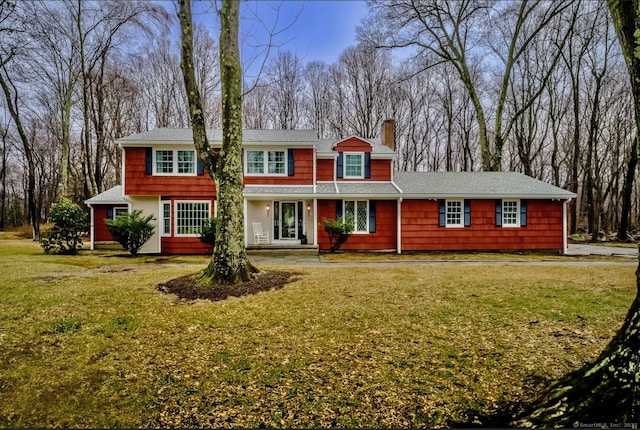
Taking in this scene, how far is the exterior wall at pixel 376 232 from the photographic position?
15172 mm

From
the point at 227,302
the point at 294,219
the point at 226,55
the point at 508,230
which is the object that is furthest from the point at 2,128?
the point at 508,230

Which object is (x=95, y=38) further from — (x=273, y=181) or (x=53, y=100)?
(x=273, y=181)

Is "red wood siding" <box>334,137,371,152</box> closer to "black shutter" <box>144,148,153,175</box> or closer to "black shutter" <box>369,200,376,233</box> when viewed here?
"black shutter" <box>369,200,376,233</box>

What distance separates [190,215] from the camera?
1530 centimetres

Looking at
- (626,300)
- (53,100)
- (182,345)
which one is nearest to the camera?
(182,345)

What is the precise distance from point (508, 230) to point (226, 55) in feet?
46.2

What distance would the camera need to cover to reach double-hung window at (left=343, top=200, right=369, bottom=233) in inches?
603

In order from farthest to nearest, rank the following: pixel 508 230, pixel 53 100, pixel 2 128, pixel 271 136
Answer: pixel 2 128 < pixel 53 100 < pixel 271 136 < pixel 508 230

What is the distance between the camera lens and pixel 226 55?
7.41 metres

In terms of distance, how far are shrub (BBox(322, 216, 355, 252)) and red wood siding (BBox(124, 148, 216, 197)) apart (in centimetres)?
564

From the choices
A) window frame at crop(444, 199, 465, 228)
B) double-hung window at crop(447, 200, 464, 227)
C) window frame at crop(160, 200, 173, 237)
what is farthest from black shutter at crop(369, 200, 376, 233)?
window frame at crop(160, 200, 173, 237)

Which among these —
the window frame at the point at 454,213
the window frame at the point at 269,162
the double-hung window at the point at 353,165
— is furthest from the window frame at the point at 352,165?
the window frame at the point at 454,213

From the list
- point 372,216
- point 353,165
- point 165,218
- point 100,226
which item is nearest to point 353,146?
point 353,165

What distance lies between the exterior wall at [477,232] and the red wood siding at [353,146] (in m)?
3.47
